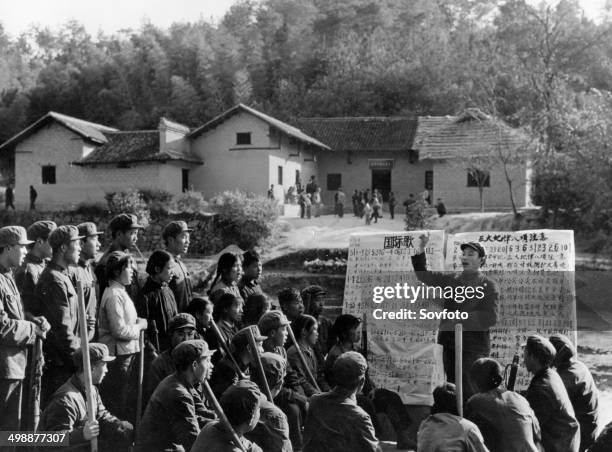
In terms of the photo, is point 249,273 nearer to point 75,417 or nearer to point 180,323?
point 180,323

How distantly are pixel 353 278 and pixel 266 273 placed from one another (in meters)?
16.4

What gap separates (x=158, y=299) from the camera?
20.2 feet

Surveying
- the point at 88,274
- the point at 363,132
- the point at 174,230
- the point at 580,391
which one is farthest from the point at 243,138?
the point at 580,391

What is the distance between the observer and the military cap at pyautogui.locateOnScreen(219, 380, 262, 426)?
3.97m

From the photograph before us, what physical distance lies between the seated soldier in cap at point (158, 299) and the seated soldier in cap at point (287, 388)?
0.87m

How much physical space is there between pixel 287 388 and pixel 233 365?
59cm

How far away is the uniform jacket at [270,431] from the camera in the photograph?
4.82 m

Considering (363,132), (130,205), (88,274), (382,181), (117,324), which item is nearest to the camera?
(117,324)

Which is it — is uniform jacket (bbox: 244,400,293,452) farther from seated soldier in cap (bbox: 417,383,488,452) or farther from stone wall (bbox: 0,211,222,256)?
stone wall (bbox: 0,211,222,256)

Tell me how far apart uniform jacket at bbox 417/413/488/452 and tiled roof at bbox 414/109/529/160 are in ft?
89.0

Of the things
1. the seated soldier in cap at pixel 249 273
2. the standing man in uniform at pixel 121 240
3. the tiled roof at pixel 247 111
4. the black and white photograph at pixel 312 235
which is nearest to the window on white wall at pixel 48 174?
the black and white photograph at pixel 312 235

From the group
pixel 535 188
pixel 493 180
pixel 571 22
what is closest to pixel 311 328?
pixel 535 188

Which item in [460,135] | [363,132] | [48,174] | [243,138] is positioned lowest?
[48,174]

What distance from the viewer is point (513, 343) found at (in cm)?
700
